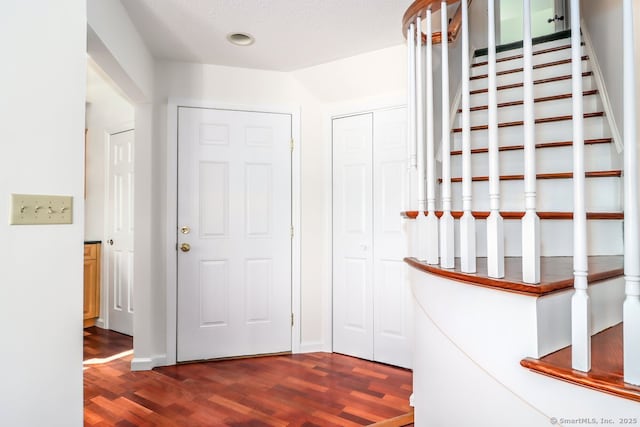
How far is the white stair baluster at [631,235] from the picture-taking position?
2.65 ft

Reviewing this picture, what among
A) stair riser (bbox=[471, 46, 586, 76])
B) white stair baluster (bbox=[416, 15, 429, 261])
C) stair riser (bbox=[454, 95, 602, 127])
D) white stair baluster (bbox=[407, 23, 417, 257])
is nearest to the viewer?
white stair baluster (bbox=[416, 15, 429, 261])

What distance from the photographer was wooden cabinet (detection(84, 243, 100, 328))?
11.9ft

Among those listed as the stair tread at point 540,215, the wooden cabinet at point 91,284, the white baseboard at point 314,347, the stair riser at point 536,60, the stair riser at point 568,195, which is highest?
the stair riser at point 536,60

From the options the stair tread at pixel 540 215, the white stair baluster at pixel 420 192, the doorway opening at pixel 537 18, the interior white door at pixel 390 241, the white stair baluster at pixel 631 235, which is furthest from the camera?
the doorway opening at pixel 537 18

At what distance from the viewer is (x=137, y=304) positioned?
2.66 meters

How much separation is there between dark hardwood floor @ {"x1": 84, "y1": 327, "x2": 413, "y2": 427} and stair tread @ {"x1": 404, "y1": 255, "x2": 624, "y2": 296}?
3.59 feet

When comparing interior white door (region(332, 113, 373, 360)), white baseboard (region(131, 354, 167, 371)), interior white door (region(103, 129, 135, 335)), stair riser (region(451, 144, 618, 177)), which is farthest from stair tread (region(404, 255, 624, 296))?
interior white door (region(103, 129, 135, 335))

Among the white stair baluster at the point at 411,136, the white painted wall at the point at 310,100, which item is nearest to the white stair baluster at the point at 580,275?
the white stair baluster at the point at 411,136

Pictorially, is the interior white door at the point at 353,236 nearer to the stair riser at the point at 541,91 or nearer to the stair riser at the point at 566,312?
the stair riser at the point at 541,91

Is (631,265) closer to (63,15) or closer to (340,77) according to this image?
(63,15)

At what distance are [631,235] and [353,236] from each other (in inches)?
87.1

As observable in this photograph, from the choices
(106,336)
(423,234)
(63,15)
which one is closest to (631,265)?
(423,234)

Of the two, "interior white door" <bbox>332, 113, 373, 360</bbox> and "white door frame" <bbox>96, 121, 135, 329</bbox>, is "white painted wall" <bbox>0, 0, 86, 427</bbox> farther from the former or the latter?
"white door frame" <bbox>96, 121, 135, 329</bbox>

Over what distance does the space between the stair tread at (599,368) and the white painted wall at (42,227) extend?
166cm
